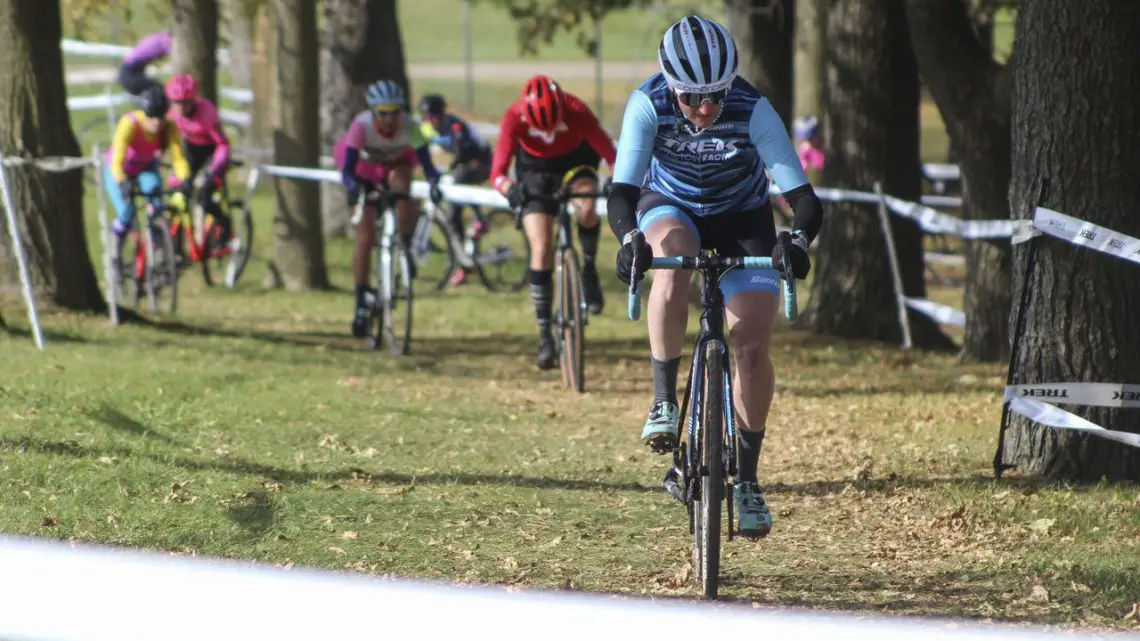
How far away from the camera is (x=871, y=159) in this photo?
13609 mm

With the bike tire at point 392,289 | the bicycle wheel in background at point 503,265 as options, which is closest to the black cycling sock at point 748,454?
the bike tire at point 392,289

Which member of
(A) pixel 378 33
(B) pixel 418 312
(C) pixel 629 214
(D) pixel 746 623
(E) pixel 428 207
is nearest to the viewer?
(D) pixel 746 623

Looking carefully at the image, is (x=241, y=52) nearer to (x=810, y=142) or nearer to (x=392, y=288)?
(x=810, y=142)

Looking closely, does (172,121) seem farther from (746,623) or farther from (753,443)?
(746,623)

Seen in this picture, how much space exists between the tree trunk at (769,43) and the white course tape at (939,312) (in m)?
9.60

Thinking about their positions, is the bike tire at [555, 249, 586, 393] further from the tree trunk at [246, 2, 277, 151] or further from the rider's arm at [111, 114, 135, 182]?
the tree trunk at [246, 2, 277, 151]

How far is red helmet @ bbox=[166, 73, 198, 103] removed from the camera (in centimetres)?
1556

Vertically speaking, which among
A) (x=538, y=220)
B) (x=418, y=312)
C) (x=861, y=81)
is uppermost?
(x=861, y=81)

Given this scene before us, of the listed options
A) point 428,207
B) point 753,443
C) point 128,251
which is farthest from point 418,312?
point 753,443

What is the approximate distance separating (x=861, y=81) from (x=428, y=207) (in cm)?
627

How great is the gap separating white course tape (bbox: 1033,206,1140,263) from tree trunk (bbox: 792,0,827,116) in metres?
13.2

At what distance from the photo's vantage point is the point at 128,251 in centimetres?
2116

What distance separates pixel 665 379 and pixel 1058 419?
2365 mm

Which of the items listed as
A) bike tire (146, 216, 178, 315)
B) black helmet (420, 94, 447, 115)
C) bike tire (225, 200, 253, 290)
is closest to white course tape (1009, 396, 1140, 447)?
bike tire (146, 216, 178, 315)
